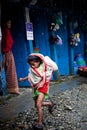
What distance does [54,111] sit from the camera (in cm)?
676

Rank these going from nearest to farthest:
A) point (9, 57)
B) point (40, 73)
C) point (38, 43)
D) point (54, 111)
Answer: point (40, 73)
point (54, 111)
point (9, 57)
point (38, 43)

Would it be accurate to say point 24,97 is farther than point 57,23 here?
No

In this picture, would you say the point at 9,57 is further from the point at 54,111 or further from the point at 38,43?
the point at 54,111

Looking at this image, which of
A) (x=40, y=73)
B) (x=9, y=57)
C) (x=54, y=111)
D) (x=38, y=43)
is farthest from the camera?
(x=38, y=43)

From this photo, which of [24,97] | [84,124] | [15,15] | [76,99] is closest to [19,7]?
[15,15]

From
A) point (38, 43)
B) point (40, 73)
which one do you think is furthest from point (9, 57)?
point (40, 73)

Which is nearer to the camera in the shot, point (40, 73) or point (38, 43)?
point (40, 73)

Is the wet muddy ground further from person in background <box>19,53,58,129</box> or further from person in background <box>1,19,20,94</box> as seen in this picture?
person in background <box>19,53,58,129</box>

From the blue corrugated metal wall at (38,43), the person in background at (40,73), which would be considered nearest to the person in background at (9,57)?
the blue corrugated metal wall at (38,43)

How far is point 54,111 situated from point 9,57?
248cm

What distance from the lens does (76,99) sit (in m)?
7.95

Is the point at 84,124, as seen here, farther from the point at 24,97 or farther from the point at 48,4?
the point at 48,4

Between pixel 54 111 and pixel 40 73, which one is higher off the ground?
pixel 40 73

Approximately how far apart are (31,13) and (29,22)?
31.1 inches
